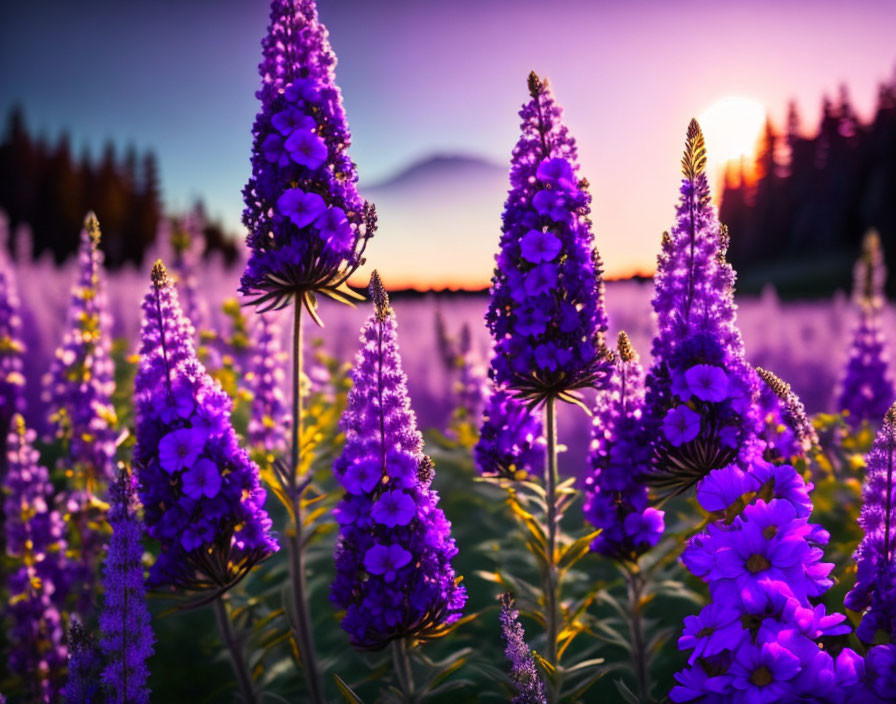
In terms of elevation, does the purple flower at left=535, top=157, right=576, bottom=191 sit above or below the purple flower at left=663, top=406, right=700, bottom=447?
above

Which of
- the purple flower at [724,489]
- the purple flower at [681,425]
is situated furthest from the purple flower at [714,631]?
the purple flower at [681,425]

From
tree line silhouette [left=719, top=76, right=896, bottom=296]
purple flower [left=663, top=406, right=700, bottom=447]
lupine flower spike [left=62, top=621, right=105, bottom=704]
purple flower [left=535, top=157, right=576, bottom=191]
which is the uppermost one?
tree line silhouette [left=719, top=76, right=896, bottom=296]

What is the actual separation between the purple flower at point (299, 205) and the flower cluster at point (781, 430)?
227 centimetres

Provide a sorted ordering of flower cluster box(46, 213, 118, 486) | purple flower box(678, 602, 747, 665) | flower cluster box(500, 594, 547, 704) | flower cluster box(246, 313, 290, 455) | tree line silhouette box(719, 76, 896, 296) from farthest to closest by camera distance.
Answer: tree line silhouette box(719, 76, 896, 296), flower cluster box(246, 313, 290, 455), flower cluster box(46, 213, 118, 486), flower cluster box(500, 594, 547, 704), purple flower box(678, 602, 747, 665)

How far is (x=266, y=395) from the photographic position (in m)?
5.91


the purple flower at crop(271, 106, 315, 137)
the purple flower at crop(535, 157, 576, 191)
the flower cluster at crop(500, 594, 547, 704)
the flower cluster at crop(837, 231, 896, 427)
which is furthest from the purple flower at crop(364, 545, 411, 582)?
the flower cluster at crop(837, 231, 896, 427)

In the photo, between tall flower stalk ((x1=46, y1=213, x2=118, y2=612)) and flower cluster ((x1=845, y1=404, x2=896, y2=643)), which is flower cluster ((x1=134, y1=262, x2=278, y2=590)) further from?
flower cluster ((x1=845, y1=404, x2=896, y2=643))

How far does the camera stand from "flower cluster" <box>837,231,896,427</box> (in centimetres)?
716

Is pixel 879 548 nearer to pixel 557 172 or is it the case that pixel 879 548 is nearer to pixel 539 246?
pixel 539 246

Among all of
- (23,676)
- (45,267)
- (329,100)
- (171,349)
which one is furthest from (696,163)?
(45,267)

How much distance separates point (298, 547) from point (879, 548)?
8.85 feet

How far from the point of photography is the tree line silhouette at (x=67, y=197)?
49594mm

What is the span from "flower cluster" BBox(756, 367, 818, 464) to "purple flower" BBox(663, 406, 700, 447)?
50 cm

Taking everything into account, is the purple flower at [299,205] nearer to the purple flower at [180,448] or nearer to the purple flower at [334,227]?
the purple flower at [334,227]
